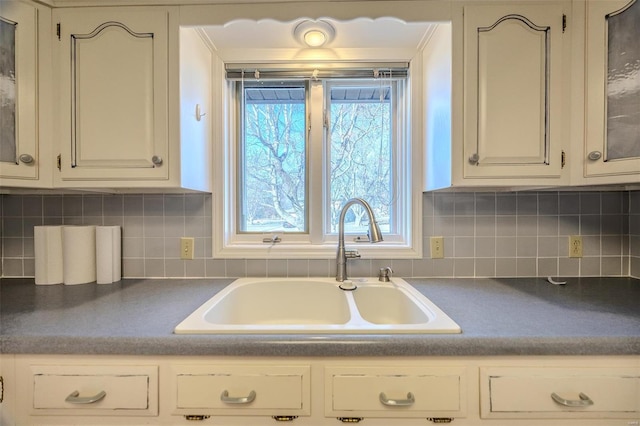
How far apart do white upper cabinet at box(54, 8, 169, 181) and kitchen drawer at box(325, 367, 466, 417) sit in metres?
0.98

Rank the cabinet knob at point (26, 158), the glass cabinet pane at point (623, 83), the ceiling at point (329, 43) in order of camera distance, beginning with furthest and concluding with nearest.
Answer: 1. the ceiling at point (329, 43)
2. the cabinet knob at point (26, 158)
3. the glass cabinet pane at point (623, 83)

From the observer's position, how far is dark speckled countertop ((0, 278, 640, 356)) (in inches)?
28.8

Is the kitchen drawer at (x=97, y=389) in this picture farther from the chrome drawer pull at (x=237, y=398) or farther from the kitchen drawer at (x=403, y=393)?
the kitchen drawer at (x=403, y=393)

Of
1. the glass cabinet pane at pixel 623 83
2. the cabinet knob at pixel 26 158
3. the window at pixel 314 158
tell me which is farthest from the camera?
the window at pixel 314 158

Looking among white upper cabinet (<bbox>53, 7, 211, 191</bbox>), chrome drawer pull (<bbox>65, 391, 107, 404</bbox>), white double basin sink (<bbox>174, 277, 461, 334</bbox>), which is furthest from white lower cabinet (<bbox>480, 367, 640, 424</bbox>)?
white upper cabinet (<bbox>53, 7, 211, 191</bbox>)

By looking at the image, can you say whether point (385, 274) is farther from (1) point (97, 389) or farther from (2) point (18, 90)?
(2) point (18, 90)

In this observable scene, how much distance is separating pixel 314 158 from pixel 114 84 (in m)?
0.86

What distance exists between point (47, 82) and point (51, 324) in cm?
87

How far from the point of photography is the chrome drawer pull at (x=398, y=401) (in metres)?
0.72

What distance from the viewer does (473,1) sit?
41.0 inches

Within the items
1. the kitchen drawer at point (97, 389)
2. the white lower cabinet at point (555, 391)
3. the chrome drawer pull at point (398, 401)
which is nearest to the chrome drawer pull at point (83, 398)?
the kitchen drawer at point (97, 389)

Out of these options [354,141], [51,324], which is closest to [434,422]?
[51,324]

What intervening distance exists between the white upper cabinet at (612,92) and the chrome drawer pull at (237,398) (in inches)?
51.8

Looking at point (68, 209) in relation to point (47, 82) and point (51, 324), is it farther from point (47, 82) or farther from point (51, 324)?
point (51, 324)
